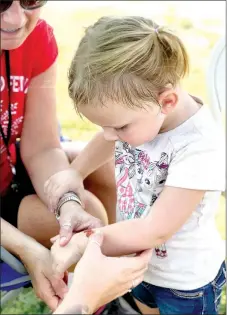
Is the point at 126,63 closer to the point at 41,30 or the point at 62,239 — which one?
the point at 62,239

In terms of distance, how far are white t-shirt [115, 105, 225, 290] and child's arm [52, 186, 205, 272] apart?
0.11 feet

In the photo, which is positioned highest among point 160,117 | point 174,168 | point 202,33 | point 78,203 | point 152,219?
point 160,117

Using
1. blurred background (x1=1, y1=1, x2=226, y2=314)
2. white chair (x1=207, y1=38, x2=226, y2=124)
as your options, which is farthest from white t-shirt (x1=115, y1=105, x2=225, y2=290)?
blurred background (x1=1, y1=1, x2=226, y2=314)

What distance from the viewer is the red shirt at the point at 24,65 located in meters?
1.81

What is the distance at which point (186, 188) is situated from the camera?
142 cm

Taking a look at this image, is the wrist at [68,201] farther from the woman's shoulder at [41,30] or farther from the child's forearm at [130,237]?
the woman's shoulder at [41,30]

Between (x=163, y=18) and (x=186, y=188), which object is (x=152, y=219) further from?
(x=163, y=18)

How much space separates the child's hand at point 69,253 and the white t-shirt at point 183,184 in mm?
181

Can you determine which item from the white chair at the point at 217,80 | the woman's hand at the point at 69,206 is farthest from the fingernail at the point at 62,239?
the white chair at the point at 217,80

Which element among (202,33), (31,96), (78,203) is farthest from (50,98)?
(202,33)

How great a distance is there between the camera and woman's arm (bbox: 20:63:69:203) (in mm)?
1903

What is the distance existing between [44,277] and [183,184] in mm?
495

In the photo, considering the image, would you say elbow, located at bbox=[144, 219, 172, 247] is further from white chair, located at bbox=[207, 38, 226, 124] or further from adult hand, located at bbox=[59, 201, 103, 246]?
white chair, located at bbox=[207, 38, 226, 124]

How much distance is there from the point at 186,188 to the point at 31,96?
2.27 feet
